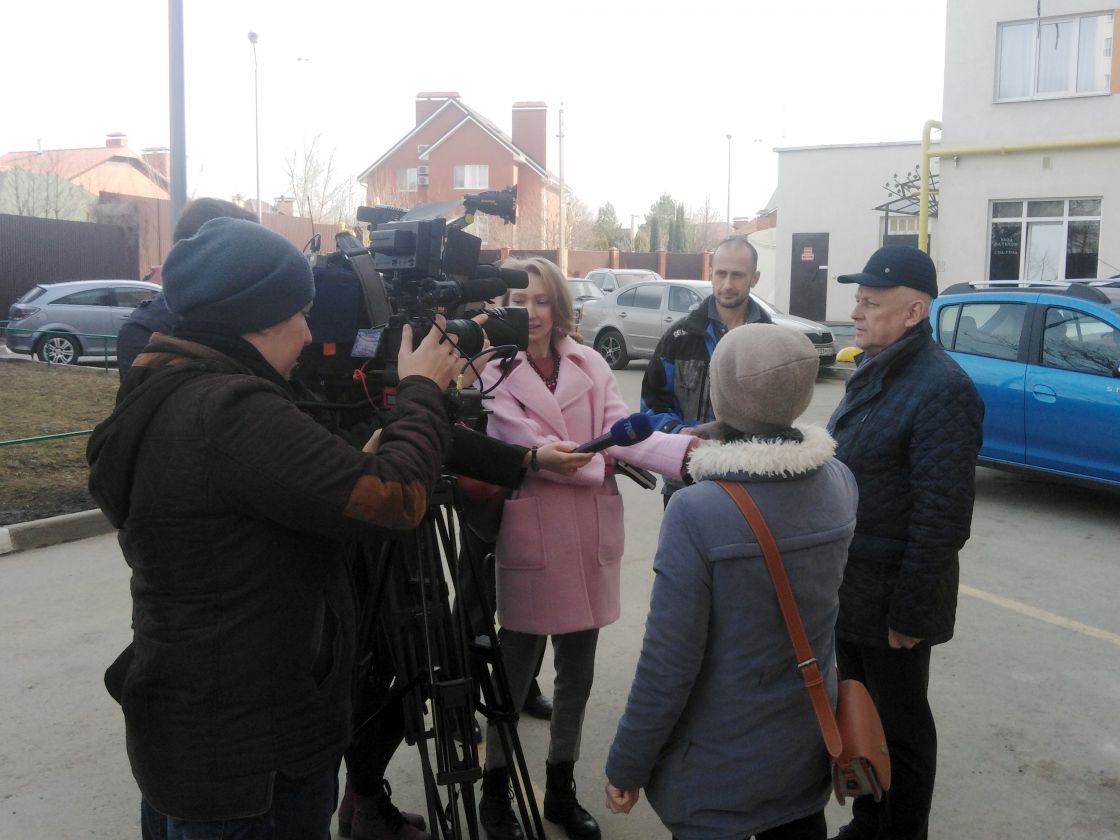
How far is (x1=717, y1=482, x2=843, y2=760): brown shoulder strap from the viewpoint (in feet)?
6.69

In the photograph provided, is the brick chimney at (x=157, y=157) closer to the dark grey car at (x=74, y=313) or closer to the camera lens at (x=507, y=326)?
the dark grey car at (x=74, y=313)

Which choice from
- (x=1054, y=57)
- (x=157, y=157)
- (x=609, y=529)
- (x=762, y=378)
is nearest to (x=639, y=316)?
(x=1054, y=57)

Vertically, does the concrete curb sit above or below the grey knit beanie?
below

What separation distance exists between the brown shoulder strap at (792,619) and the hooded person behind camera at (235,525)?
63cm

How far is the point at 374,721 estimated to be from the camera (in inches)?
115

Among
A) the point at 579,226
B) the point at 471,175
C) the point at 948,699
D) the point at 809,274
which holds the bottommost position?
the point at 948,699

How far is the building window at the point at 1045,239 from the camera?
18.9m

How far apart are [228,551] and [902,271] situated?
2079 mm

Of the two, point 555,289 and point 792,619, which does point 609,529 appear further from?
point 792,619

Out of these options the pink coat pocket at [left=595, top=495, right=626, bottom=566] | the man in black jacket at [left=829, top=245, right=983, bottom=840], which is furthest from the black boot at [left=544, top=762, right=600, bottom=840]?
the man in black jacket at [left=829, top=245, right=983, bottom=840]

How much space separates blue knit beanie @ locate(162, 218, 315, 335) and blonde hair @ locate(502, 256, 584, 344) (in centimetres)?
157

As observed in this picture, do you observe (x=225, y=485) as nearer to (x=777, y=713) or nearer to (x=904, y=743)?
(x=777, y=713)

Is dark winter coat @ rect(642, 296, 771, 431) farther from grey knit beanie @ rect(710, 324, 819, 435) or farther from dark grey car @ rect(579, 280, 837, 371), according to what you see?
dark grey car @ rect(579, 280, 837, 371)

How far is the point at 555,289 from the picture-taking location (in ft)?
11.3
